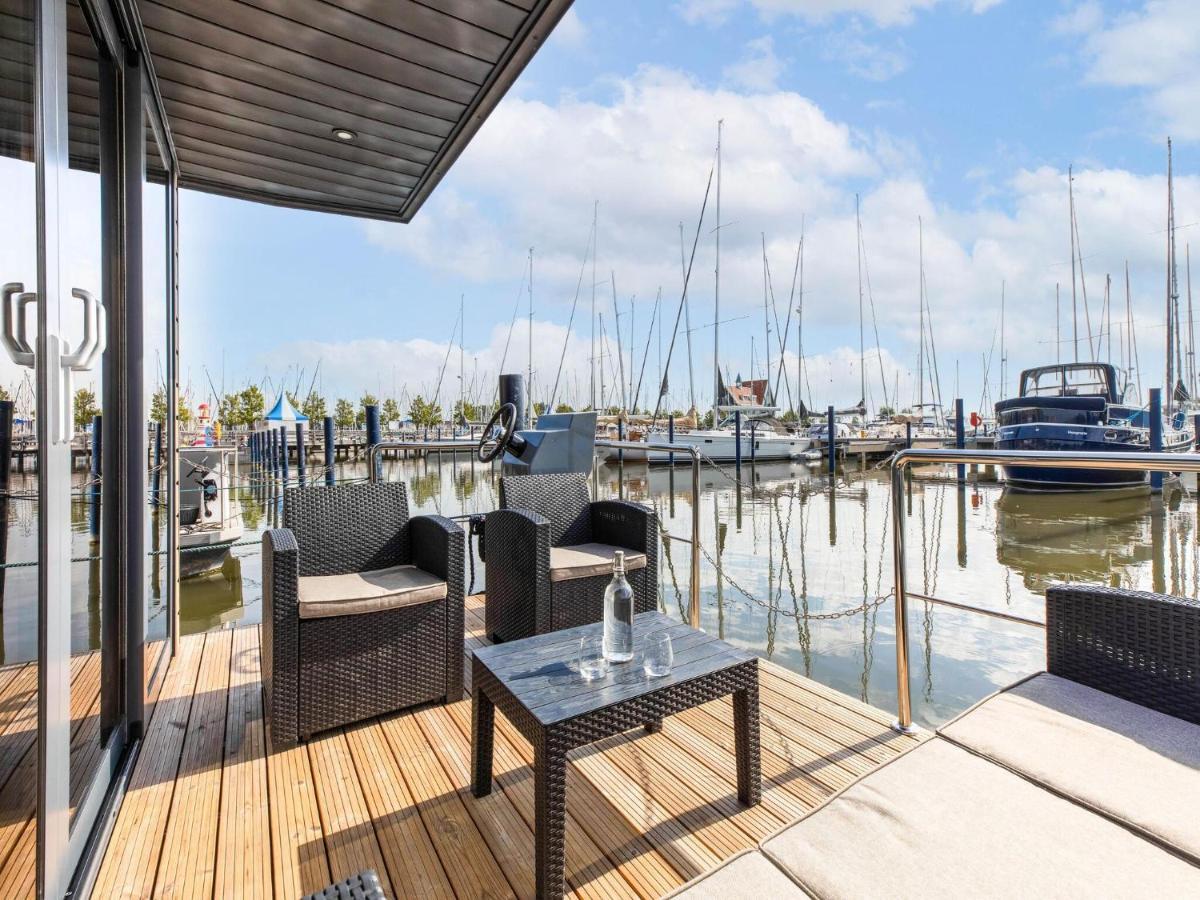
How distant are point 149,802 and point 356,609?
0.72 meters

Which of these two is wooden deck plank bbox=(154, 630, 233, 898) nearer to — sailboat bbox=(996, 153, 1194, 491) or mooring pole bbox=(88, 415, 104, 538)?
mooring pole bbox=(88, 415, 104, 538)

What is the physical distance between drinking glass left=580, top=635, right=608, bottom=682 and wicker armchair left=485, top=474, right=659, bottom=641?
0.74 m

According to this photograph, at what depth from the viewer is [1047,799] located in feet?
3.32

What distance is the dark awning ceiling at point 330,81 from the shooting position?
6.55 feet

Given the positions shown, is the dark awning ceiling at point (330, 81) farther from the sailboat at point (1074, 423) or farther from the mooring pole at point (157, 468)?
the sailboat at point (1074, 423)

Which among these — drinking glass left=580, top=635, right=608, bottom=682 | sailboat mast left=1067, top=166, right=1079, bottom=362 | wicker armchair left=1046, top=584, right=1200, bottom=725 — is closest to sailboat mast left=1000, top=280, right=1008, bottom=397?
sailboat mast left=1067, top=166, right=1079, bottom=362

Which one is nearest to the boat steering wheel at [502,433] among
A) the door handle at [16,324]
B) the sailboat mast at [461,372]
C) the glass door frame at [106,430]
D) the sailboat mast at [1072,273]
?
the glass door frame at [106,430]

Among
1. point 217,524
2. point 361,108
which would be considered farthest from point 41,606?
point 217,524

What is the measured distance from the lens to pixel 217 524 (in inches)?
260

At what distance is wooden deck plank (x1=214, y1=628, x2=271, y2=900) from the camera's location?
138 cm

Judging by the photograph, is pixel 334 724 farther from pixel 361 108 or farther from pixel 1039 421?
pixel 1039 421

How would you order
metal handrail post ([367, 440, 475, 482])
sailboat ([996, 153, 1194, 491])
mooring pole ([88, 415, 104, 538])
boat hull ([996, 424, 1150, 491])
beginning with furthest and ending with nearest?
1. sailboat ([996, 153, 1194, 491])
2. boat hull ([996, 424, 1150, 491])
3. metal handrail post ([367, 440, 475, 482])
4. mooring pole ([88, 415, 104, 538])

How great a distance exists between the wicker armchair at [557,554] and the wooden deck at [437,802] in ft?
1.70

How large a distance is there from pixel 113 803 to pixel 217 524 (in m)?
5.78
